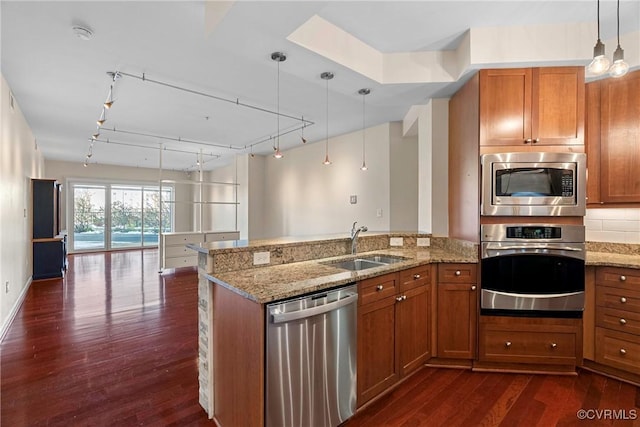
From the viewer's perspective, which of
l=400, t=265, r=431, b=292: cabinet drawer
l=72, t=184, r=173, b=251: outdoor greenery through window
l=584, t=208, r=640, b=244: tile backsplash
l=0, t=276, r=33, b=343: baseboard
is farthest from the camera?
l=72, t=184, r=173, b=251: outdoor greenery through window

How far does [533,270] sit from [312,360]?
6.53ft

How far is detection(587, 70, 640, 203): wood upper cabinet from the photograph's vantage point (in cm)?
249

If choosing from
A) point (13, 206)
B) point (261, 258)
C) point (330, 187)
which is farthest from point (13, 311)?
point (330, 187)

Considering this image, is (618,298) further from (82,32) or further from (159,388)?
(82,32)

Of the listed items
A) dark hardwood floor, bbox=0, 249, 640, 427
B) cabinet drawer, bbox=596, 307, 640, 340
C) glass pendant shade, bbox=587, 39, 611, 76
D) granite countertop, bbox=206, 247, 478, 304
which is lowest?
dark hardwood floor, bbox=0, 249, 640, 427

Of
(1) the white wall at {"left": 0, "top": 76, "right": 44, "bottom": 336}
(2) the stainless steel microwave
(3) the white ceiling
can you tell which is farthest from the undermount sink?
(1) the white wall at {"left": 0, "top": 76, "right": 44, "bottom": 336}

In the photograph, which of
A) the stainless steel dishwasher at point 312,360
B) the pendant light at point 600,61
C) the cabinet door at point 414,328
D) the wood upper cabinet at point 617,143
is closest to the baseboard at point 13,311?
the stainless steel dishwasher at point 312,360

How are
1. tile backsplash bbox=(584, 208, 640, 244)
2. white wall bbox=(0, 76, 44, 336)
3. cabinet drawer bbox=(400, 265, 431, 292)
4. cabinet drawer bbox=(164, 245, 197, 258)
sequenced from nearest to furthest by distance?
cabinet drawer bbox=(400, 265, 431, 292) < tile backsplash bbox=(584, 208, 640, 244) < white wall bbox=(0, 76, 44, 336) < cabinet drawer bbox=(164, 245, 197, 258)

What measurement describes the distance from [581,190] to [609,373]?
1490 mm

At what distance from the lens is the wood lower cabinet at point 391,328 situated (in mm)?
1959

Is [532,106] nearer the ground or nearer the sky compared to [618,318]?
nearer the sky

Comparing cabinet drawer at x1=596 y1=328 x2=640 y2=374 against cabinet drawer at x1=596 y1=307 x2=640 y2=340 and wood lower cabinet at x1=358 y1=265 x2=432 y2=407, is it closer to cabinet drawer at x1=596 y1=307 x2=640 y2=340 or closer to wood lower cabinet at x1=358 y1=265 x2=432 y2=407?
cabinet drawer at x1=596 y1=307 x2=640 y2=340

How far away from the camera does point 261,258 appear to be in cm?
216

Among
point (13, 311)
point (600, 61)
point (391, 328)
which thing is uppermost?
point (600, 61)
